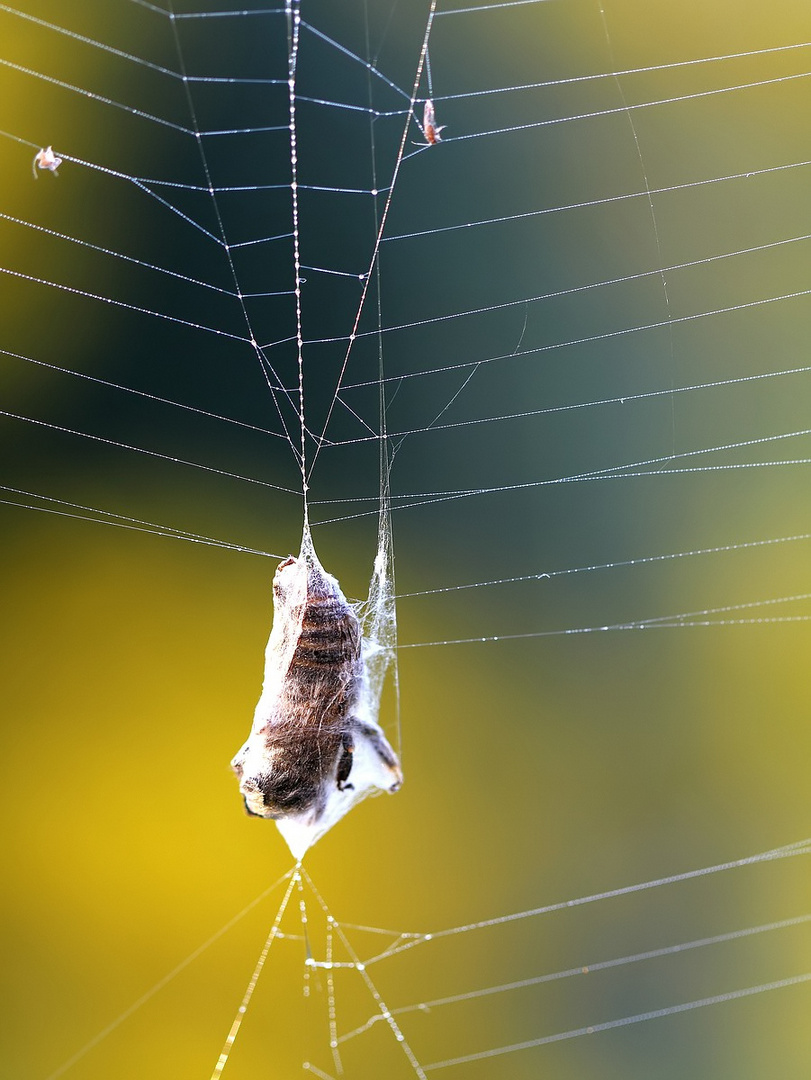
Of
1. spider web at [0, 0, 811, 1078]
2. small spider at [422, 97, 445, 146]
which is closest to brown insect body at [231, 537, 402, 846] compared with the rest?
spider web at [0, 0, 811, 1078]

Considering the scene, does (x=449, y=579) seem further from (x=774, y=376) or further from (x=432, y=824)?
(x=774, y=376)

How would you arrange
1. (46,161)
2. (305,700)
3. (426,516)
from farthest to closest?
(426,516), (46,161), (305,700)

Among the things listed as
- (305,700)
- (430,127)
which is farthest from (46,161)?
(305,700)

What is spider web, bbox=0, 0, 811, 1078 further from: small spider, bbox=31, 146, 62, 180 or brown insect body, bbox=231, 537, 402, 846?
brown insect body, bbox=231, 537, 402, 846

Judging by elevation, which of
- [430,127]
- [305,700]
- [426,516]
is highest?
[430,127]

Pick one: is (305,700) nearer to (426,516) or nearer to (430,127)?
(426,516)

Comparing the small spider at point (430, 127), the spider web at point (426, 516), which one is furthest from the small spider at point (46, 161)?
the small spider at point (430, 127)

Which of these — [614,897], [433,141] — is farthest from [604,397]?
[614,897]
